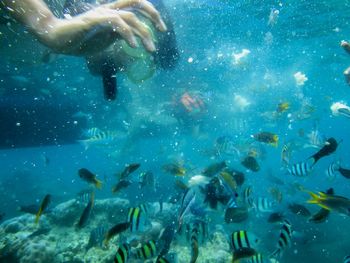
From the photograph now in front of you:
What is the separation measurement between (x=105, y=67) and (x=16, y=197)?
33.8 metres

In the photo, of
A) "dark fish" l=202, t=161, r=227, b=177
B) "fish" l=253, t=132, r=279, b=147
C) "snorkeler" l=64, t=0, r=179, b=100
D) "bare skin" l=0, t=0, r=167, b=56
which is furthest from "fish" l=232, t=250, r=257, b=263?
"fish" l=253, t=132, r=279, b=147

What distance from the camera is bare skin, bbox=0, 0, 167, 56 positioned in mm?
2629

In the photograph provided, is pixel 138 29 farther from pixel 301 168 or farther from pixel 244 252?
pixel 301 168

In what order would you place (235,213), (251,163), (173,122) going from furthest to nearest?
(173,122) < (251,163) < (235,213)

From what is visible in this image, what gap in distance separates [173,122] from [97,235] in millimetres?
20670

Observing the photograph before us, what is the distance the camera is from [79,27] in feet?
8.64

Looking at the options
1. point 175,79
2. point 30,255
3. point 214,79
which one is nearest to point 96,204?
point 30,255

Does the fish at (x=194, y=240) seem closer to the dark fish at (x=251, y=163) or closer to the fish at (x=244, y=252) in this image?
the fish at (x=244, y=252)

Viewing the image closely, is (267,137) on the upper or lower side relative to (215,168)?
upper

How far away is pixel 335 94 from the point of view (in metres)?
54.0

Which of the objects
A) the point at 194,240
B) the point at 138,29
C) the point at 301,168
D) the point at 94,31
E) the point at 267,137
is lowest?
the point at 194,240

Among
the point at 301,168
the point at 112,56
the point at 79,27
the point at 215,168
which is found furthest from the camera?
the point at 301,168

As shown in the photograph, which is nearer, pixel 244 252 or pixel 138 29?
pixel 138 29

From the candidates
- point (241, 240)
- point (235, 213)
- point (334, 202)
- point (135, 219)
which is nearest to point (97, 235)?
point (135, 219)
